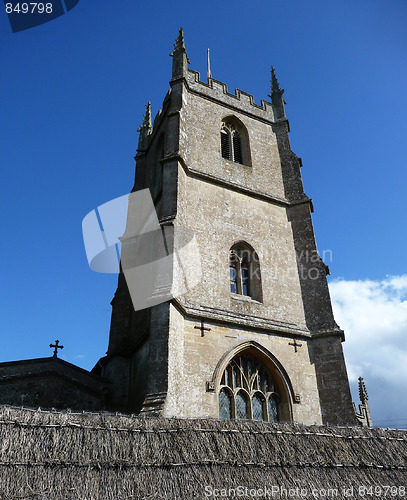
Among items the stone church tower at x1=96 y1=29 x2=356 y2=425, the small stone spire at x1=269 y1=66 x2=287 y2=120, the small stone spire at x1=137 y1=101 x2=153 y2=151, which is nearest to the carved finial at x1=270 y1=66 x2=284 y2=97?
the small stone spire at x1=269 y1=66 x2=287 y2=120

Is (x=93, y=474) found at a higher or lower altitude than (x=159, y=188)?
lower

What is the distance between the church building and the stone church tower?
0.13 ft

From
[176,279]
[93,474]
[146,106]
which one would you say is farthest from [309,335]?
[146,106]

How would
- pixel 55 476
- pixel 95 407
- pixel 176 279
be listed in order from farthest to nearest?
pixel 95 407, pixel 176 279, pixel 55 476

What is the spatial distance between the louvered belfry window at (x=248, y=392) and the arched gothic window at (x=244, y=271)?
2.24m

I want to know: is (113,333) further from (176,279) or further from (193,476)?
(193,476)

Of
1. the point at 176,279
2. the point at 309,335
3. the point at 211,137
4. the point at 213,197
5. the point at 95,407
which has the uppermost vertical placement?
the point at 211,137

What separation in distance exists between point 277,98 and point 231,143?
447 centimetres

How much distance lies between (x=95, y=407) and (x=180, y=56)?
46.3 feet

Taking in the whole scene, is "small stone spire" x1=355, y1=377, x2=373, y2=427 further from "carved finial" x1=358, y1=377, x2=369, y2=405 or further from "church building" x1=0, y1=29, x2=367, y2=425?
"church building" x1=0, y1=29, x2=367, y2=425

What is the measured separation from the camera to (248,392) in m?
12.1

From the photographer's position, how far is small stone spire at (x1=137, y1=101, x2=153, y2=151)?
70.1ft

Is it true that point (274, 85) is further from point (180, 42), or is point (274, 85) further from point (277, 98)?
point (180, 42)

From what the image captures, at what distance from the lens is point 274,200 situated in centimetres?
1647
